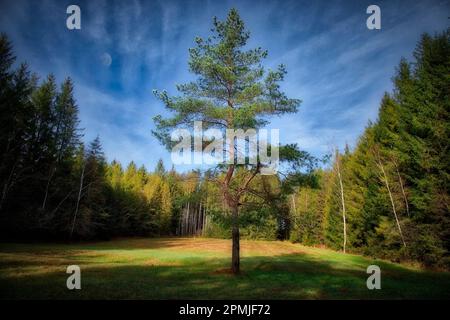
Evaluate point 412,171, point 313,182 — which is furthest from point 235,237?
point 412,171

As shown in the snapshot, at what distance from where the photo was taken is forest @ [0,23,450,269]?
14570 mm

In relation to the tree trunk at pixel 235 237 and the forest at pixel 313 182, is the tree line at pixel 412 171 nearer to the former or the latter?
the forest at pixel 313 182

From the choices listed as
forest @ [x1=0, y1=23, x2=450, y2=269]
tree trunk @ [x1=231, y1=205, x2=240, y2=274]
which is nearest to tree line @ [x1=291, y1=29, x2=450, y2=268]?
forest @ [x1=0, y1=23, x2=450, y2=269]

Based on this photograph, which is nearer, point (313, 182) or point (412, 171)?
point (313, 182)

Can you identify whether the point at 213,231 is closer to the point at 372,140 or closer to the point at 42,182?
the point at 42,182

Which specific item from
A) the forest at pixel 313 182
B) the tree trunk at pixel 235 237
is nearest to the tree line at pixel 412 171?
the forest at pixel 313 182

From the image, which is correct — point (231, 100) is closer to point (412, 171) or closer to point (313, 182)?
point (313, 182)

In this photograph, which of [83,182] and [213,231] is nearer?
[83,182]

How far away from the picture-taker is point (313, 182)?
13.4 metres

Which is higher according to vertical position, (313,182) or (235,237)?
(313,182)

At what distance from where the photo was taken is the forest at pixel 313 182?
1457cm

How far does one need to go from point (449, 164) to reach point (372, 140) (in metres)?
10.8
